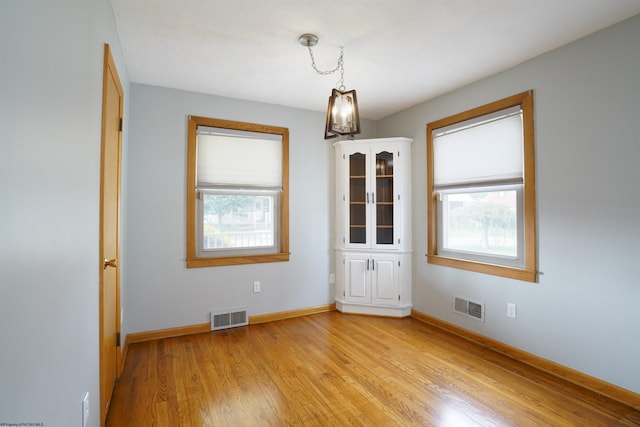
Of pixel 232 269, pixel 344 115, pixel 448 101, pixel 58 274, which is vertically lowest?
pixel 232 269

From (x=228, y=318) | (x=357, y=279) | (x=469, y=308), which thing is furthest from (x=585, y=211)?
(x=228, y=318)

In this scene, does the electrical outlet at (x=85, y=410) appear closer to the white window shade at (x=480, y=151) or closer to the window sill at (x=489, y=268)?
the window sill at (x=489, y=268)

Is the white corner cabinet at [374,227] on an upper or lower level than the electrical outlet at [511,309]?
upper

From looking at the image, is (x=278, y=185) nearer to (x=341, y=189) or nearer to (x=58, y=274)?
(x=341, y=189)

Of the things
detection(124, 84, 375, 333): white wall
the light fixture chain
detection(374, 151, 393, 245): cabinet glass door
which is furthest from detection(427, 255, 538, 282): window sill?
the light fixture chain

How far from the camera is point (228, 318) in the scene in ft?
11.9

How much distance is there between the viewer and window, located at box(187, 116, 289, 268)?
3.54m

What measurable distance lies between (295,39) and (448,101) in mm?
1972

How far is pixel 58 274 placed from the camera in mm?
1095

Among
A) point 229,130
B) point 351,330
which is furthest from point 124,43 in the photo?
point 351,330

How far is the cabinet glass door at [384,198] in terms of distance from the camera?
4047 millimetres

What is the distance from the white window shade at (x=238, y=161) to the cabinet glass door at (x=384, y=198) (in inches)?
49.0

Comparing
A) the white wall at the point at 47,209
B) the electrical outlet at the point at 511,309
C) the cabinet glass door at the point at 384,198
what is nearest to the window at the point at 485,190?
the electrical outlet at the point at 511,309

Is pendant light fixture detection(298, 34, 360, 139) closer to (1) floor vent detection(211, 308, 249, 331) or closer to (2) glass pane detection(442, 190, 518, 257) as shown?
(2) glass pane detection(442, 190, 518, 257)
